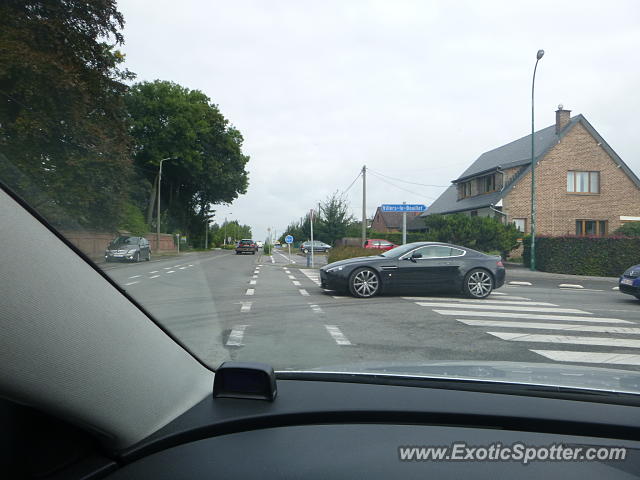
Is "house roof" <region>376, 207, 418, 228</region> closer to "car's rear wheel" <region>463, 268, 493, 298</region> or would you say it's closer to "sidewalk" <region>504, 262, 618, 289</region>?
"sidewalk" <region>504, 262, 618, 289</region>

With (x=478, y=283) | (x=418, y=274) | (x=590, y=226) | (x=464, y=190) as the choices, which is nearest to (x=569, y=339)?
(x=418, y=274)

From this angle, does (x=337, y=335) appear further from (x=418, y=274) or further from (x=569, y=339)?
(x=418, y=274)

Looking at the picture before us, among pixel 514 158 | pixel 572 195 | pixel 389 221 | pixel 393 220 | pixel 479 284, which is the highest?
pixel 514 158

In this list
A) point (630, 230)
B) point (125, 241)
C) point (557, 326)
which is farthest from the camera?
point (630, 230)

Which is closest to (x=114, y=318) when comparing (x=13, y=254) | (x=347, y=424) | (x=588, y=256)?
(x=13, y=254)

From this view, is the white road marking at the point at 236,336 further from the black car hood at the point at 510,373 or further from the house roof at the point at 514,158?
the house roof at the point at 514,158

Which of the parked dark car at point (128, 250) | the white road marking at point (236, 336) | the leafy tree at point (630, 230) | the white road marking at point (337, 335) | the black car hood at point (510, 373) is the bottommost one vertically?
the white road marking at point (337, 335)

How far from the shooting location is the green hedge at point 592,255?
2161 cm

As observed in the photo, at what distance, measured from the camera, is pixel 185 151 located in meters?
2.54

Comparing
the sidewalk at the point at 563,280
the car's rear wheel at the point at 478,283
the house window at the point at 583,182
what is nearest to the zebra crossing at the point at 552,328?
the car's rear wheel at the point at 478,283

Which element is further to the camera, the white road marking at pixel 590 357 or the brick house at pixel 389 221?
the brick house at pixel 389 221

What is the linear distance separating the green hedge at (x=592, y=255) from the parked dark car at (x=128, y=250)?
2390 centimetres

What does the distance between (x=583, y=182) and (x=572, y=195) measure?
1353mm

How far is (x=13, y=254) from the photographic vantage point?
117cm
